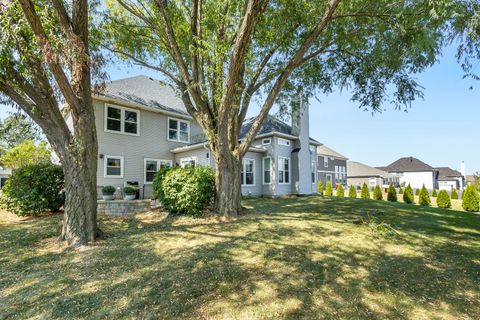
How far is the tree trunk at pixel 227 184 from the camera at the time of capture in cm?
826

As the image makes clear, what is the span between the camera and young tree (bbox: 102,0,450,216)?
7.15m

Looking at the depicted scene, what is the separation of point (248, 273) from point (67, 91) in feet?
→ 16.2

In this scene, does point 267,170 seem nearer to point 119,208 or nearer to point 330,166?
point 119,208

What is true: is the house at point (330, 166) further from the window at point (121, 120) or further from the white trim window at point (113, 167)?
the white trim window at point (113, 167)

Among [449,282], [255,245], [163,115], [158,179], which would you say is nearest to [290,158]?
[163,115]

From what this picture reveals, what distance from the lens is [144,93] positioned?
595 inches

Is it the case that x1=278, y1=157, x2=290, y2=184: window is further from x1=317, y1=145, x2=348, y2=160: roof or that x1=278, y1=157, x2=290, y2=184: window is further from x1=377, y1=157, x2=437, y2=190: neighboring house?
x1=377, y1=157, x2=437, y2=190: neighboring house

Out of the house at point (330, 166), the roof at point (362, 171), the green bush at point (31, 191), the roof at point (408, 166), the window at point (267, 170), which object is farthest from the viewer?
the roof at point (408, 166)

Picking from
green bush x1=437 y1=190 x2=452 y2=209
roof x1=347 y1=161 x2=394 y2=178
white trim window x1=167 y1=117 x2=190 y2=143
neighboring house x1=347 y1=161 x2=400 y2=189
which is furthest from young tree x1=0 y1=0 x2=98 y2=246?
roof x1=347 y1=161 x2=394 y2=178

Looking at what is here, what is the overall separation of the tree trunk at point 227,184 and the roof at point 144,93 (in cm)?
692

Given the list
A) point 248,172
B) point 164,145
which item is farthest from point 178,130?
point 248,172

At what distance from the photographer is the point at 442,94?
27.9ft

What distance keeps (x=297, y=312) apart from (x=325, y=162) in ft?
102

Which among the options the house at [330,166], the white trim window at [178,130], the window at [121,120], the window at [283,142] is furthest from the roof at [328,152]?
the window at [121,120]
